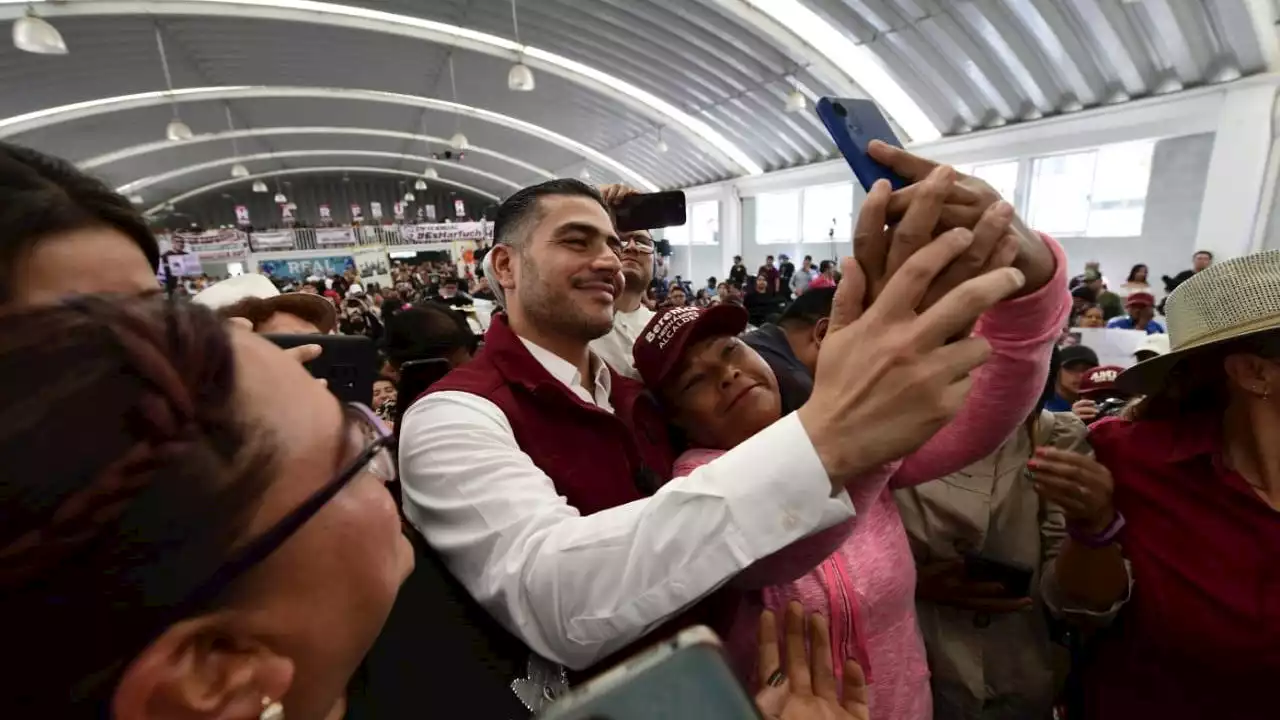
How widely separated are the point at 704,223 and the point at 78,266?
20.6m

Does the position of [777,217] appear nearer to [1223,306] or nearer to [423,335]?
[423,335]

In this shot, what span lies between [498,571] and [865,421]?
24.2 inches

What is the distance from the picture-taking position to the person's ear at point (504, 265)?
178 cm

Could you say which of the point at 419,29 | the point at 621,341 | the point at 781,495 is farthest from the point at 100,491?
the point at 419,29

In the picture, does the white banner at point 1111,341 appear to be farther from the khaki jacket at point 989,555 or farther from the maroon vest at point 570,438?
the maroon vest at point 570,438

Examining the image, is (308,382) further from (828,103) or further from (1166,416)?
(1166,416)

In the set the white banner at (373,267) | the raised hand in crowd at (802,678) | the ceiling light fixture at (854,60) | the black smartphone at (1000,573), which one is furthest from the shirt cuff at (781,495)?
the white banner at (373,267)

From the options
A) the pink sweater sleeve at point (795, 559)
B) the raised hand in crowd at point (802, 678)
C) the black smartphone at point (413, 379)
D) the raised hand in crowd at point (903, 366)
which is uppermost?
the raised hand in crowd at point (903, 366)

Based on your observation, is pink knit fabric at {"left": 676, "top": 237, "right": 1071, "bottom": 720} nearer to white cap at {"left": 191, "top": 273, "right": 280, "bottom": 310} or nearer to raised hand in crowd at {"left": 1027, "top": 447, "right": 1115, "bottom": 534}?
raised hand in crowd at {"left": 1027, "top": 447, "right": 1115, "bottom": 534}

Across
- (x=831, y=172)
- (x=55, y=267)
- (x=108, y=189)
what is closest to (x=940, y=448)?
(x=55, y=267)

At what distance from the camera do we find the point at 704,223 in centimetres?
2084

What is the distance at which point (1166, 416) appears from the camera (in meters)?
1.62

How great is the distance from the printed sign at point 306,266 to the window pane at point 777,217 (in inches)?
604

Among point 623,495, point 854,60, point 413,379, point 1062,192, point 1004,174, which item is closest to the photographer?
point 623,495
